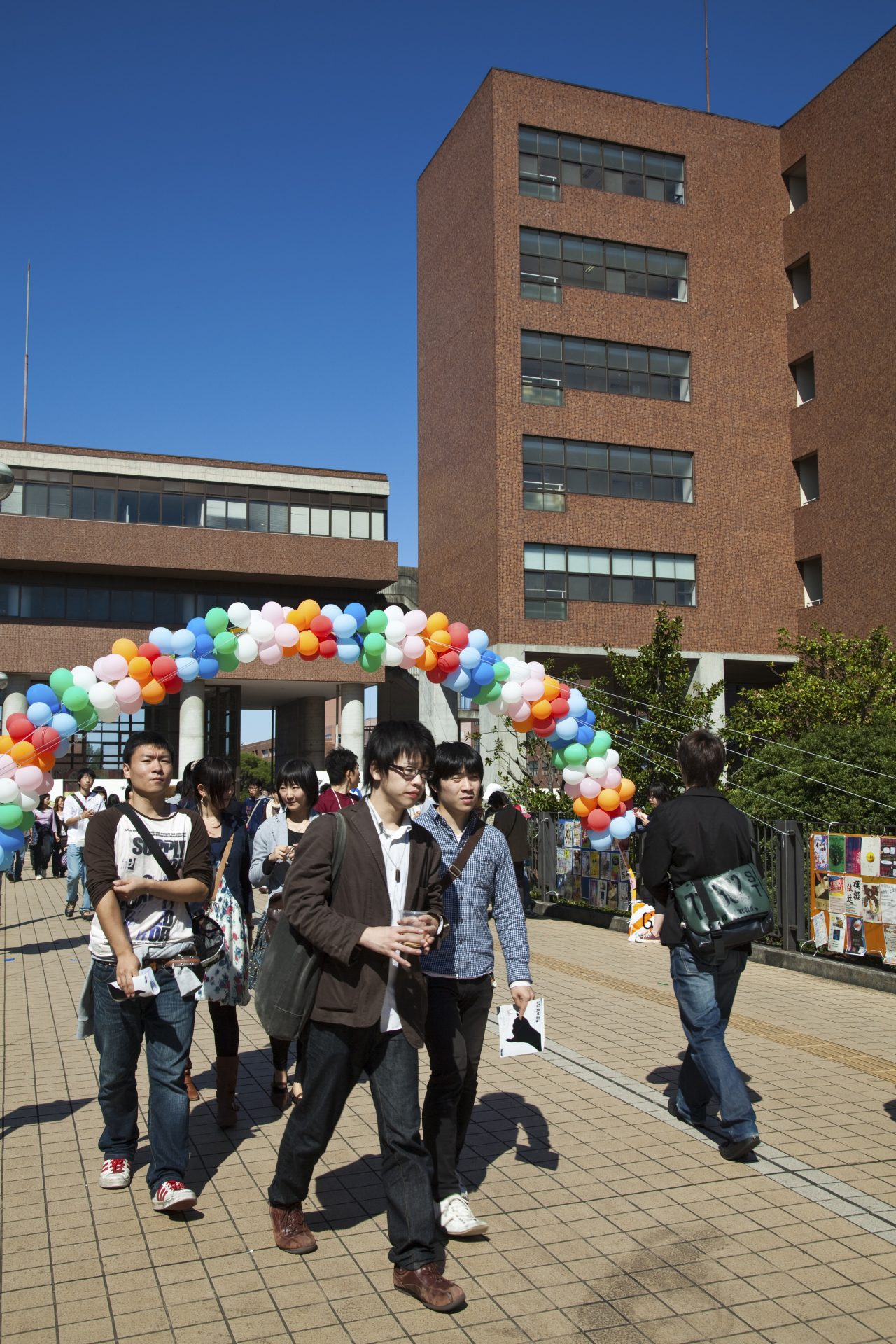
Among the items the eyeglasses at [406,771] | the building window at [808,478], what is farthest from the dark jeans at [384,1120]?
the building window at [808,478]

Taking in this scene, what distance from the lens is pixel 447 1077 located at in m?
4.47

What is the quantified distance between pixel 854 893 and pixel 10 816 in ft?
23.8

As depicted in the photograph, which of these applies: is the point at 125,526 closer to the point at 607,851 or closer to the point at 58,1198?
the point at 607,851

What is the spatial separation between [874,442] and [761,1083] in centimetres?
2866

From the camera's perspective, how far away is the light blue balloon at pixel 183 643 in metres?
10.3

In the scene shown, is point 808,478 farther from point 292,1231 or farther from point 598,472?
point 292,1231

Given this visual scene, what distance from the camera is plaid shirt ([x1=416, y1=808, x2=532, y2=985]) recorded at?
4.55 meters

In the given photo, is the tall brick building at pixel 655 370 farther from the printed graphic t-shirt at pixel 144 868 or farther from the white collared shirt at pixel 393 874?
the white collared shirt at pixel 393 874

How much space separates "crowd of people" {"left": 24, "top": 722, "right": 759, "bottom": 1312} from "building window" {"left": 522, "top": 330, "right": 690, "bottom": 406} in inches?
1158

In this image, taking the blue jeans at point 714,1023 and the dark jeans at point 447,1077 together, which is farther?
the blue jeans at point 714,1023

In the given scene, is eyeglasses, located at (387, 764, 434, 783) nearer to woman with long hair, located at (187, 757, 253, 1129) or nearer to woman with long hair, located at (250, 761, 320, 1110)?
woman with long hair, located at (187, 757, 253, 1129)

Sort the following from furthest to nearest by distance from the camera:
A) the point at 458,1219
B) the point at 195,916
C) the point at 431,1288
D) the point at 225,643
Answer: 1. the point at 225,643
2. the point at 195,916
3. the point at 458,1219
4. the point at 431,1288

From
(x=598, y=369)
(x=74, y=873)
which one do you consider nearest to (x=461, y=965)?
(x=74, y=873)

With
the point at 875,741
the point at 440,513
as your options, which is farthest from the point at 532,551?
the point at 875,741
